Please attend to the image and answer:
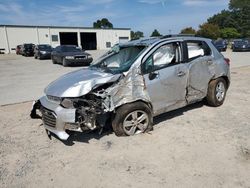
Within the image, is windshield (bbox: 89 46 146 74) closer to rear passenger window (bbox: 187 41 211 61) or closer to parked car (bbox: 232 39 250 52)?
rear passenger window (bbox: 187 41 211 61)

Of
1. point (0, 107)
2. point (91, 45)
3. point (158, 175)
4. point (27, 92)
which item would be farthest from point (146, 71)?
point (91, 45)

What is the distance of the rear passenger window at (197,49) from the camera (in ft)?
18.1

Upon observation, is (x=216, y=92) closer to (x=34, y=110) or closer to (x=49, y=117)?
(x=49, y=117)

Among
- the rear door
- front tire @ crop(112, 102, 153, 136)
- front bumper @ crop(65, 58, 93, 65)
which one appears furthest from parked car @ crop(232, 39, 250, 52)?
front tire @ crop(112, 102, 153, 136)

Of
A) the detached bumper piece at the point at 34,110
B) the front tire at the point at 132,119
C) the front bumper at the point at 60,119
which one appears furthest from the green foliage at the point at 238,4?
the front bumper at the point at 60,119

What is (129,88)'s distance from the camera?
4488 mm

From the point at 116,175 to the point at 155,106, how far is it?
1740mm

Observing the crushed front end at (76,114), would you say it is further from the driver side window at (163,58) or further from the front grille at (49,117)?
the driver side window at (163,58)

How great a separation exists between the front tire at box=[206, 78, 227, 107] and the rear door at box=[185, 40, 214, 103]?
160 mm

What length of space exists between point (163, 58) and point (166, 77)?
0.39 metres

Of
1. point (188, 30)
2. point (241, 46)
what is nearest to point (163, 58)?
point (241, 46)

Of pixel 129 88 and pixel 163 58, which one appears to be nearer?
pixel 129 88

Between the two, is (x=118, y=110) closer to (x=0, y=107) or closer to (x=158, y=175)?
(x=158, y=175)

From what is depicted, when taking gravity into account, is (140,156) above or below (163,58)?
below
